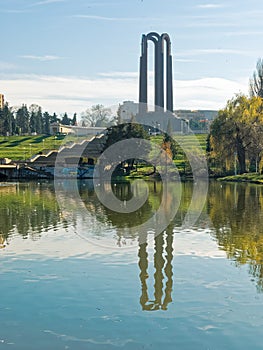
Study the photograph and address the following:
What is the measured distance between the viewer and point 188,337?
376 inches

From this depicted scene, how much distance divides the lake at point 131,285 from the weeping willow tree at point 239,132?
35.2m

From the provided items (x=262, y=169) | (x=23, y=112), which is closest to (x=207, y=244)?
(x=262, y=169)

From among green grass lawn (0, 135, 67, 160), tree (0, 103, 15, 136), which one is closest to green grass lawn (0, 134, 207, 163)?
green grass lawn (0, 135, 67, 160)

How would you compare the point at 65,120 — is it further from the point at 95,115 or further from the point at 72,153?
the point at 72,153

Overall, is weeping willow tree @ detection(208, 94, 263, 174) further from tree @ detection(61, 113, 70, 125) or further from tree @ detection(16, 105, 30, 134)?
tree @ detection(61, 113, 70, 125)

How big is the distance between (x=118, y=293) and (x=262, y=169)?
48475 mm

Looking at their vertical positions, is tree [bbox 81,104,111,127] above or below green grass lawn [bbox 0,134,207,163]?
above

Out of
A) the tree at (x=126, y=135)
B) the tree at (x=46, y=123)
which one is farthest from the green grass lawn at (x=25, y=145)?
the tree at (x=46, y=123)

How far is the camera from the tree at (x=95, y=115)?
5778 inches

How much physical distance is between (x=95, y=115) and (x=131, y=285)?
13842cm

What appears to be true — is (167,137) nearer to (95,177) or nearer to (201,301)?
(95,177)

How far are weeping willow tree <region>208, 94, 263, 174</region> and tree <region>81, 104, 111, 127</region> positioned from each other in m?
86.4

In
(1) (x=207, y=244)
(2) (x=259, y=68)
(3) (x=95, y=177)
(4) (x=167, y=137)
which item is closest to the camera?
(1) (x=207, y=244)

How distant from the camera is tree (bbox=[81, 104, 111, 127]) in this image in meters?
147
